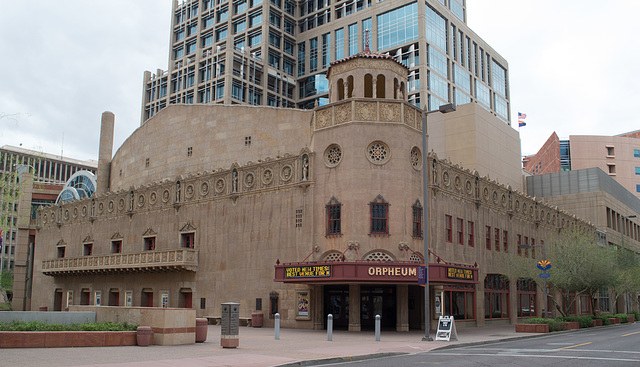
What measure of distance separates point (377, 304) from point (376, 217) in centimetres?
557

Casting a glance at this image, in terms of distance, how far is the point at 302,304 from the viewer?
3681 centimetres

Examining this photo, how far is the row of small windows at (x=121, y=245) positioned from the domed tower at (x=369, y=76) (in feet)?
53.2

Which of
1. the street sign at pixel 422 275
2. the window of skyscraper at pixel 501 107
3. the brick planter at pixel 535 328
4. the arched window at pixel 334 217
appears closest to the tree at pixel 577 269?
the brick planter at pixel 535 328

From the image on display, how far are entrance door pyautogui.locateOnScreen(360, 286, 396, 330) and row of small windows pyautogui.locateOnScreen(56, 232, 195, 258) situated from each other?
15.4 meters

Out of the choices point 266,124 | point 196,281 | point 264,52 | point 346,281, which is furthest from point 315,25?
point 346,281

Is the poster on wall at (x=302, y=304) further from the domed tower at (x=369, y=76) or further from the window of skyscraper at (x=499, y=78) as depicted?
the window of skyscraper at (x=499, y=78)

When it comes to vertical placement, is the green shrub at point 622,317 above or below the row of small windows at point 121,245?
below

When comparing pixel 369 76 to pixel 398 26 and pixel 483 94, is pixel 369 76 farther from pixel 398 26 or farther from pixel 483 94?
pixel 483 94

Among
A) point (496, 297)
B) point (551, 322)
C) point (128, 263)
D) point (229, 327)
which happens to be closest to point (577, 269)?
point (496, 297)

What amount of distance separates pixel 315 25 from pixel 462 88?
31.4 meters

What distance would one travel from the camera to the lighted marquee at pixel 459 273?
33.4m

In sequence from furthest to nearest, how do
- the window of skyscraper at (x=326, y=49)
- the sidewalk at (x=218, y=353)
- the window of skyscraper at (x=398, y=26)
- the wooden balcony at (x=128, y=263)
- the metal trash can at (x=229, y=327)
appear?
the window of skyscraper at (x=326, y=49)
the window of skyscraper at (x=398, y=26)
the wooden balcony at (x=128, y=263)
the metal trash can at (x=229, y=327)
the sidewalk at (x=218, y=353)

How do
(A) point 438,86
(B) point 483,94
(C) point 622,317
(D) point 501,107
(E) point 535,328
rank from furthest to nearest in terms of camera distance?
(D) point 501,107 → (B) point 483,94 → (A) point 438,86 → (C) point 622,317 → (E) point 535,328

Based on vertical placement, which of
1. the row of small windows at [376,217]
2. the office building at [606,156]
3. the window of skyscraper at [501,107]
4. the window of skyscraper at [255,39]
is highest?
the window of skyscraper at [255,39]
